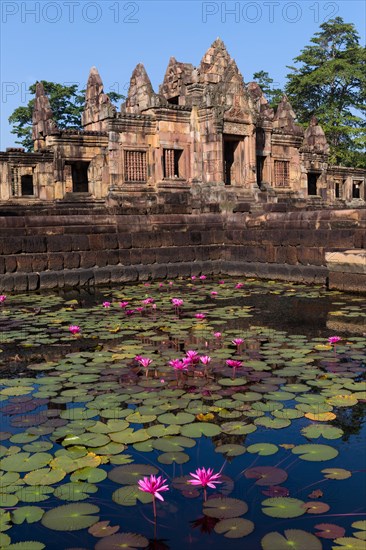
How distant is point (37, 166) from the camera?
21.1 meters

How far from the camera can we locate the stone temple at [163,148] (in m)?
19.0

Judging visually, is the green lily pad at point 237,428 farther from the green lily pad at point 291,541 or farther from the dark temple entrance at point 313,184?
the dark temple entrance at point 313,184

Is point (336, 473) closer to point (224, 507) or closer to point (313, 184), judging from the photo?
point (224, 507)

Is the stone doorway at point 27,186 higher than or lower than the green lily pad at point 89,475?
higher

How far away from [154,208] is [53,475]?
13.0 m

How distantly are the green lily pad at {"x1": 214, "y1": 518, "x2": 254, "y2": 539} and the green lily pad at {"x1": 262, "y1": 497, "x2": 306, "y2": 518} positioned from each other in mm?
113

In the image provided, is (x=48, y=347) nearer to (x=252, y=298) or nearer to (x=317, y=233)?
(x=252, y=298)

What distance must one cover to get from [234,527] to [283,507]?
24cm

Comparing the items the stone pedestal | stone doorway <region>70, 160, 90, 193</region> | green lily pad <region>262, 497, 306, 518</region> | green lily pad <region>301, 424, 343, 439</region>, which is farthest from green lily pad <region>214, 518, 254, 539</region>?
stone doorway <region>70, 160, 90, 193</region>

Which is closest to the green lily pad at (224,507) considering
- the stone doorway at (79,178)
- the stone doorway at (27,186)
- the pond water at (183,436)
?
the pond water at (183,436)

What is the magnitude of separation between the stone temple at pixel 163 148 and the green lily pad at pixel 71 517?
53.6ft

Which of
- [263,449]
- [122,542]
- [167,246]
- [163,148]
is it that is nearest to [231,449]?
[263,449]

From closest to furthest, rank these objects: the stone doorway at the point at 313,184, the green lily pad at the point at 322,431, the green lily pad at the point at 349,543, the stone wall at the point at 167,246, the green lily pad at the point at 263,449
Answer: the green lily pad at the point at 349,543, the green lily pad at the point at 263,449, the green lily pad at the point at 322,431, the stone wall at the point at 167,246, the stone doorway at the point at 313,184

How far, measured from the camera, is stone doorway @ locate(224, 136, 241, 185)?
20.0m
